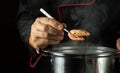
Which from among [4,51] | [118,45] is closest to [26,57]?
[4,51]

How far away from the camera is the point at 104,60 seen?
2.72ft

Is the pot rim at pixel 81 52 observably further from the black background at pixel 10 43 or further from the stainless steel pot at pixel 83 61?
the black background at pixel 10 43

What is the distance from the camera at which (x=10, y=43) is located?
1752 mm

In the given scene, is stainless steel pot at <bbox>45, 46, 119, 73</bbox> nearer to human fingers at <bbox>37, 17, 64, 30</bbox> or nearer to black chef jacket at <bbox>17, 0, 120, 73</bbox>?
human fingers at <bbox>37, 17, 64, 30</bbox>

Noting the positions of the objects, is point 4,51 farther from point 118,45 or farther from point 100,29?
point 118,45

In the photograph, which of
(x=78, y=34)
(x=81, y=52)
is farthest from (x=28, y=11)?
(x=81, y=52)

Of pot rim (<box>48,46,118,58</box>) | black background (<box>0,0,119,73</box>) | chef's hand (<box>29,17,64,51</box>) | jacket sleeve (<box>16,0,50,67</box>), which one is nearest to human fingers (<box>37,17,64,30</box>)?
chef's hand (<box>29,17,64,51</box>)

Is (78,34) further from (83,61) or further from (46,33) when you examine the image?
(83,61)

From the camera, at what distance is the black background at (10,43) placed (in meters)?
1.73

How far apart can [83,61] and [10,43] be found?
101cm

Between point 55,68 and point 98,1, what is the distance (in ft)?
1.63

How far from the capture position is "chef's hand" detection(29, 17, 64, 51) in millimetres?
1034

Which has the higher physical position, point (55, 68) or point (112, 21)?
point (112, 21)

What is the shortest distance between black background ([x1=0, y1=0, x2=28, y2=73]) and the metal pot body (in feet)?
2.99
